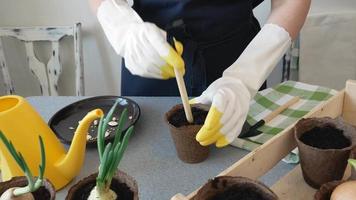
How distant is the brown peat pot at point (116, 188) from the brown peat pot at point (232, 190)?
0.10 meters

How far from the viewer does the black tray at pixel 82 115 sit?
0.79m

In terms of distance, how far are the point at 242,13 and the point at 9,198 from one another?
26.8 inches

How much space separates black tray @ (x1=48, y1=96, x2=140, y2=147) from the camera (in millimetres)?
791

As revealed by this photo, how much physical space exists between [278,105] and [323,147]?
339 mm

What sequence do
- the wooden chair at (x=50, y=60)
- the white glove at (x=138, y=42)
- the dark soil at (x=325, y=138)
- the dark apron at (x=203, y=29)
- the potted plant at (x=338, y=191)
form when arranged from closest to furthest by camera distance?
1. the potted plant at (x=338, y=191)
2. the dark soil at (x=325, y=138)
3. the white glove at (x=138, y=42)
4. the dark apron at (x=203, y=29)
5. the wooden chair at (x=50, y=60)

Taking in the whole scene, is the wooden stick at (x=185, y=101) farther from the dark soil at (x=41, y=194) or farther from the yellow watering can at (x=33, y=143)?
the dark soil at (x=41, y=194)

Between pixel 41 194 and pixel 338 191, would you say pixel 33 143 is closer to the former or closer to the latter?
pixel 41 194

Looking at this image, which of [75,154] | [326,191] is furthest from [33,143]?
[326,191]

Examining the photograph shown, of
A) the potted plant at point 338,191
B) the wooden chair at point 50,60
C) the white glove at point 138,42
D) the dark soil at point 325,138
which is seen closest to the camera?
the potted plant at point 338,191

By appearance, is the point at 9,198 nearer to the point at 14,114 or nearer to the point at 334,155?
the point at 14,114

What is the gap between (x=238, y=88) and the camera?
698 mm

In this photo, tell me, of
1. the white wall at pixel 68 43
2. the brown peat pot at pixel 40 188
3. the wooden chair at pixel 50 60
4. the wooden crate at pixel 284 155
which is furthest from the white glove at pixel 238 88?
the wooden chair at pixel 50 60

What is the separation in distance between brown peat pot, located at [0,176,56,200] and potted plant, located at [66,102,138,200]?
0.08 feet

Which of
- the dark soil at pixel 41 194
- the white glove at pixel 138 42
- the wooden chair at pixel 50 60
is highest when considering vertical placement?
the white glove at pixel 138 42
